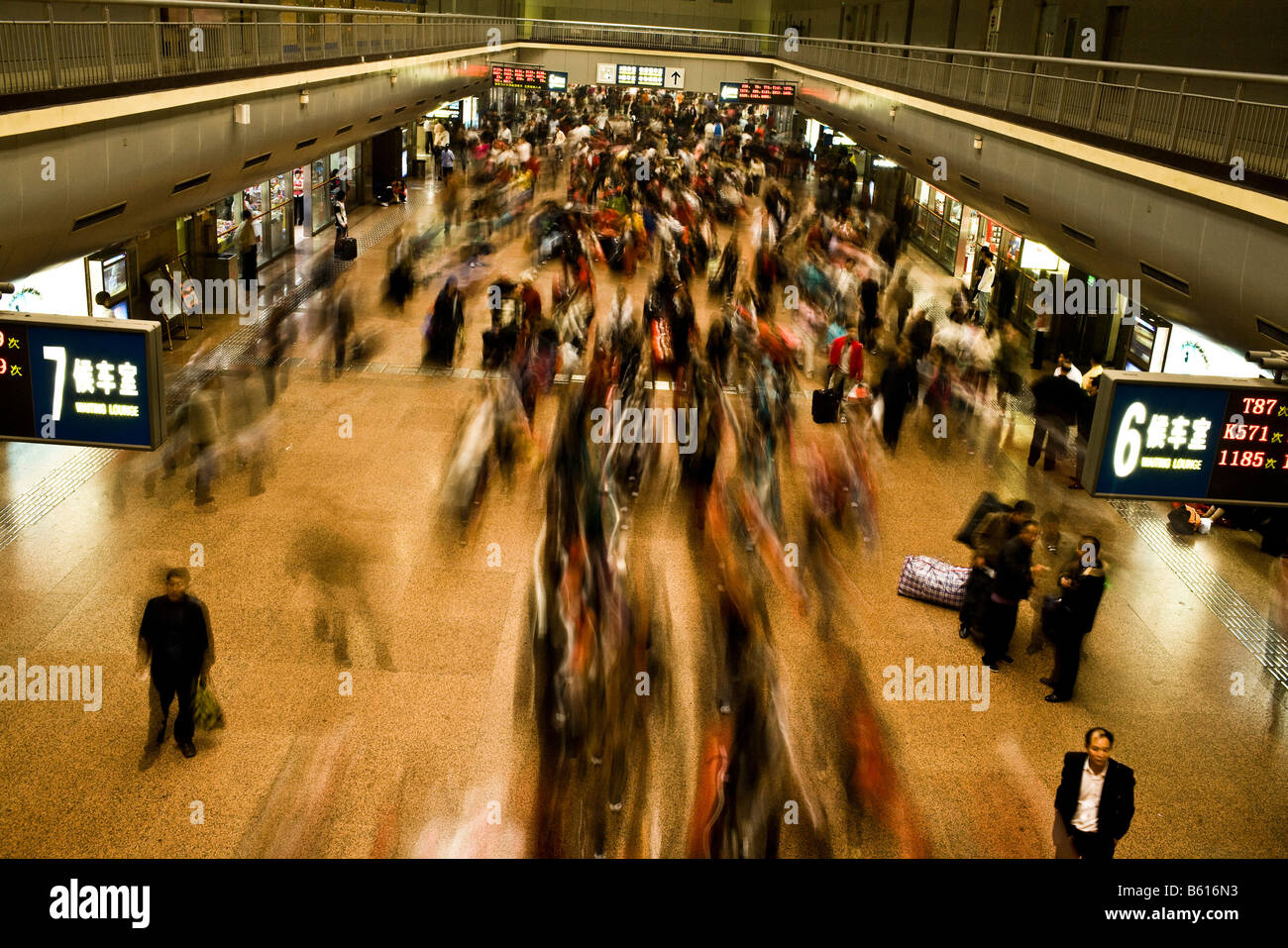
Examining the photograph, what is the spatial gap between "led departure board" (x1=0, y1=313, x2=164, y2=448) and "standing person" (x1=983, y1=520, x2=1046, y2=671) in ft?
20.9

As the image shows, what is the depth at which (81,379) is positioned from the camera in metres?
5.86

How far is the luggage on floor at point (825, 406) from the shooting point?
1434cm

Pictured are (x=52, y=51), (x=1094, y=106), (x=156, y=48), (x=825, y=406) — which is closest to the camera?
(x=52, y=51)

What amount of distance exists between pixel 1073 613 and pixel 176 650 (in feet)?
21.3

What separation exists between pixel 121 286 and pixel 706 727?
1110 cm

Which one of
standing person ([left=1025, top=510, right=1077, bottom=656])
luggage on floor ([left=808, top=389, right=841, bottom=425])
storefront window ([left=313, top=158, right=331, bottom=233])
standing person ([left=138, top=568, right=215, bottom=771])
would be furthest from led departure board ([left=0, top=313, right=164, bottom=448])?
storefront window ([left=313, top=158, right=331, bottom=233])

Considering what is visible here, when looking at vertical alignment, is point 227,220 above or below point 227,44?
below

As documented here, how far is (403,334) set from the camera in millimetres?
17797

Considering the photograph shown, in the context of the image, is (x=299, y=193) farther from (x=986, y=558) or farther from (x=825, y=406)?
(x=986, y=558)

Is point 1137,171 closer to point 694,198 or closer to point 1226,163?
point 1226,163

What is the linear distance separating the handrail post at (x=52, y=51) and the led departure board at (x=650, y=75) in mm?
41624

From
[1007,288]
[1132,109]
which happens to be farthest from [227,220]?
[1132,109]

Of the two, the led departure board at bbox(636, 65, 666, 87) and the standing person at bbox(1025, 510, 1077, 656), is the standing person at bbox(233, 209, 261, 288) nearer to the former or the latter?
the standing person at bbox(1025, 510, 1077, 656)
